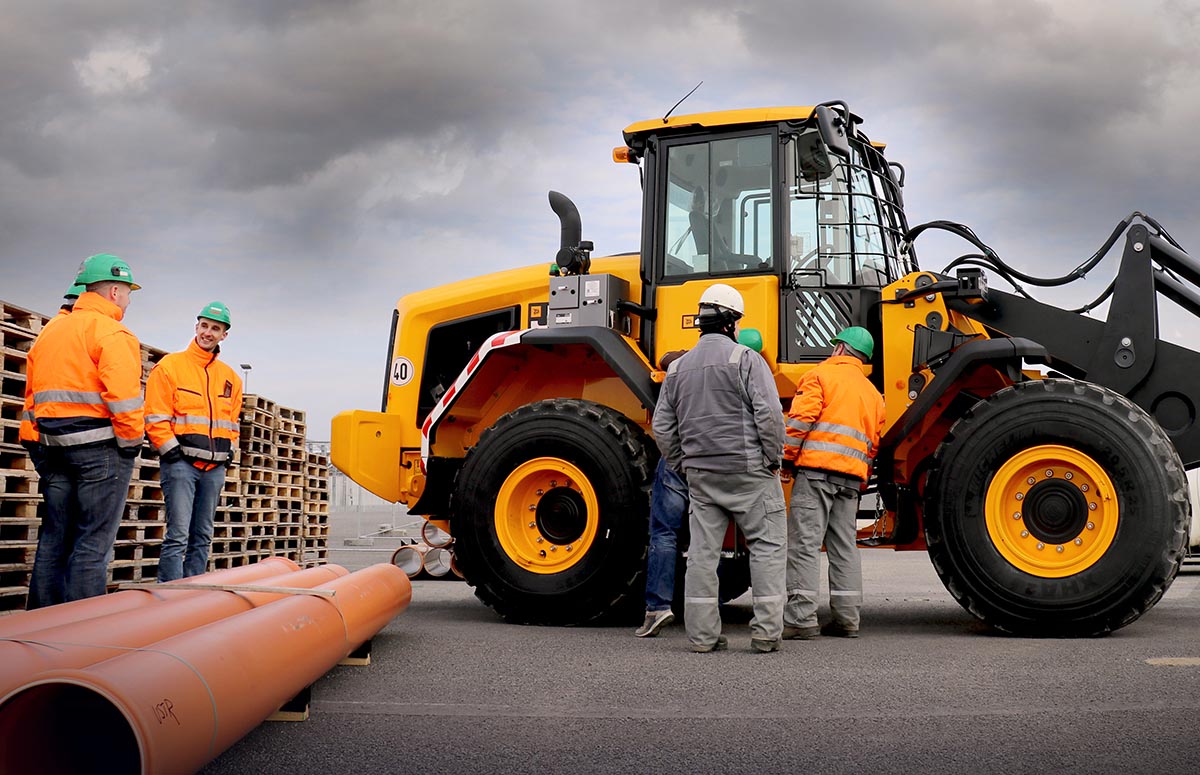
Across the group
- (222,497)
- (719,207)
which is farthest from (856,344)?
(222,497)

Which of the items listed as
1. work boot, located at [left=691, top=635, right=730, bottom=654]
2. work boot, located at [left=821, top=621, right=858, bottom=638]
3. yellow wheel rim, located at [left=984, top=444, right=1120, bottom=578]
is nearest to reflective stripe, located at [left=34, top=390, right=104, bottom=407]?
work boot, located at [left=691, top=635, right=730, bottom=654]

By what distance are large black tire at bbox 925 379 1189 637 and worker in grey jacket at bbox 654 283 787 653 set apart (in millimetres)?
1114

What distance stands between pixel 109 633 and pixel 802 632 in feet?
13.5

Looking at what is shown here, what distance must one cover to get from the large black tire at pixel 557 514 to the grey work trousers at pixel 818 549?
971 millimetres

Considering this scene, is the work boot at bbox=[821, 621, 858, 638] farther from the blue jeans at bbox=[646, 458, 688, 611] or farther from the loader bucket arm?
the loader bucket arm

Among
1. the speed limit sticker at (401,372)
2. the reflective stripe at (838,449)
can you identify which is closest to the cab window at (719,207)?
the reflective stripe at (838,449)

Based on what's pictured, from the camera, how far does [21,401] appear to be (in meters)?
7.27

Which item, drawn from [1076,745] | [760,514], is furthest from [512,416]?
[1076,745]

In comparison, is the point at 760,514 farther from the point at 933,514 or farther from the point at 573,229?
the point at 573,229

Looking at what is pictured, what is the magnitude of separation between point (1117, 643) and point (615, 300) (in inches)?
146

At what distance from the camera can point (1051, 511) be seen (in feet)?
21.6

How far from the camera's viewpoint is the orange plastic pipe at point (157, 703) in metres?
3.01

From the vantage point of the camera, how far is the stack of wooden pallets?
7316 mm

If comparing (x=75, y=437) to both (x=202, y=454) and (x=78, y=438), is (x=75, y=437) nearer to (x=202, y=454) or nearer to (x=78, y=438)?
(x=78, y=438)
